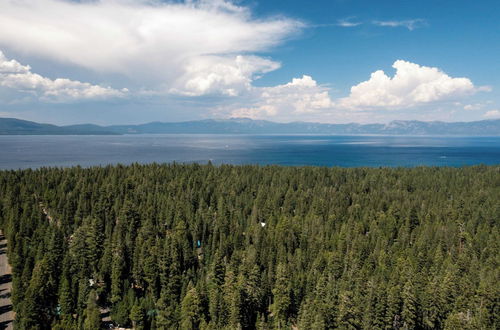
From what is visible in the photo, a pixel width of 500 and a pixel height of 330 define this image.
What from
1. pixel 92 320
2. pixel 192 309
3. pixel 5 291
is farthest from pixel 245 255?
pixel 5 291

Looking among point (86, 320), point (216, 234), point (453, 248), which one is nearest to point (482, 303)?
point (453, 248)

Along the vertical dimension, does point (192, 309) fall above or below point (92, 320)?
above

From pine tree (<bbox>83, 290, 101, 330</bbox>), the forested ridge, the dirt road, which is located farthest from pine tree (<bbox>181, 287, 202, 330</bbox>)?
the dirt road

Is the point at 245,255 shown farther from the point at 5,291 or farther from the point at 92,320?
the point at 5,291

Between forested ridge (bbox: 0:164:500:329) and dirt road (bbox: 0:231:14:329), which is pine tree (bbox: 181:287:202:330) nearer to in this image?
forested ridge (bbox: 0:164:500:329)

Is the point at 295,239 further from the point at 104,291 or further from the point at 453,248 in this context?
the point at 104,291
